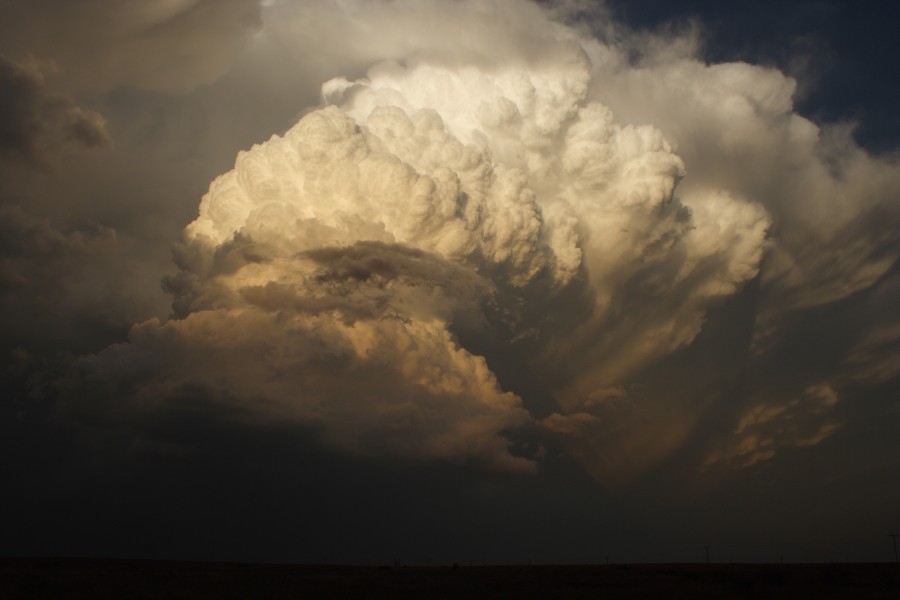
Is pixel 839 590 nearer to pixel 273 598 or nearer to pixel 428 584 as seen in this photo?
pixel 428 584

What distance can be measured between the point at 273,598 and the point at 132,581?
25.3 m

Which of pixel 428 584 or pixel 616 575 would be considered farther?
pixel 616 575

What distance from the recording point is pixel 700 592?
78875 millimetres

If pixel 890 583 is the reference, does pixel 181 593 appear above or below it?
below

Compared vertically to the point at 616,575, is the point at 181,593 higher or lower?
lower

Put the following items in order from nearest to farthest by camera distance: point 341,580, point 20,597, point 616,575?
point 20,597
point 341,580
point 616,575

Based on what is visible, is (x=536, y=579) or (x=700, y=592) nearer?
(x=700, y=592)

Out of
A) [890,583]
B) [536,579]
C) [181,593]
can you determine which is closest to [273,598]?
[181,593]

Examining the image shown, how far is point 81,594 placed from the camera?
73562 mm

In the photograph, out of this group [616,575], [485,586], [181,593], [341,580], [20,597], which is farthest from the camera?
[616,575]

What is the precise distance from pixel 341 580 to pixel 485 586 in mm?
17846

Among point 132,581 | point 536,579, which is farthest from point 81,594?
point 536,579

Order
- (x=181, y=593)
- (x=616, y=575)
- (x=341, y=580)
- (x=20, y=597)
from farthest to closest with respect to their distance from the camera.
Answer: (x=616, y=575) < (x=341, y=580) < (x=181, y=593) < (x=20, y=597)

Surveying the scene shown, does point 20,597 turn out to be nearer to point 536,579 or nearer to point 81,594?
point 81,594
